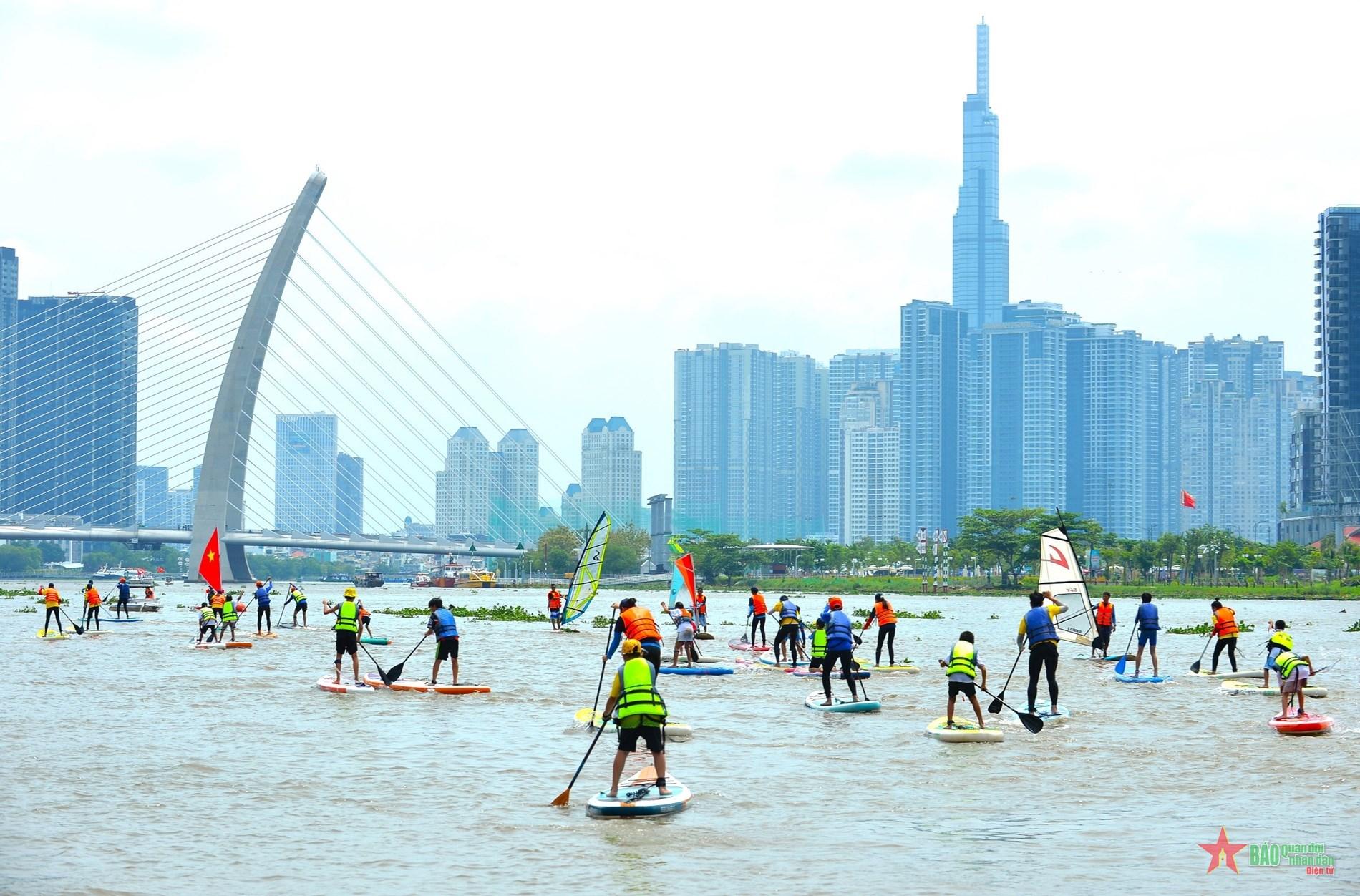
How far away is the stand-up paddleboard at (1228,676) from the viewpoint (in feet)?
110

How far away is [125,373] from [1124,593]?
428 feet

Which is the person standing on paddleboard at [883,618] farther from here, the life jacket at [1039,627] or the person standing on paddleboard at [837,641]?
the life jacket at [1039,627]

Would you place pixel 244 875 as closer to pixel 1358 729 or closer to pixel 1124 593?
pixel 1358 729

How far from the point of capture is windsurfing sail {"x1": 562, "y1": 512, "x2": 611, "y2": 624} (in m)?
48.5

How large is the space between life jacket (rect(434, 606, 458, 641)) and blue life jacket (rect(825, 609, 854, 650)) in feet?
22.2

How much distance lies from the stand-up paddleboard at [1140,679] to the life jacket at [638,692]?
19312mm

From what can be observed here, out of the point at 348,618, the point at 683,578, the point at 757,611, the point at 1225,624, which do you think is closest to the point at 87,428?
the point at 683,578

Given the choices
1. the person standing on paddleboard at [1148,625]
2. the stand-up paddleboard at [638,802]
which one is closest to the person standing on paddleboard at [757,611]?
the person standing on paddleboard at [1148,625]

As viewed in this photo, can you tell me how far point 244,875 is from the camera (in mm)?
13812

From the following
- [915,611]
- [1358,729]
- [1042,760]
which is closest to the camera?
[1042,760]

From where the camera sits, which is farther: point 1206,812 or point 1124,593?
point 1124,593

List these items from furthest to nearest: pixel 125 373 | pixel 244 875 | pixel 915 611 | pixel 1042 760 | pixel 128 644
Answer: pixel 125 373 < pixel 915 611 < pixel 128 644 < pixel 1042 760 < pixel 244 875

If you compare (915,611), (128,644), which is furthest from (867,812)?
(915,611)

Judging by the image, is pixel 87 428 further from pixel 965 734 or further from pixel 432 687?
pixel 965 734
